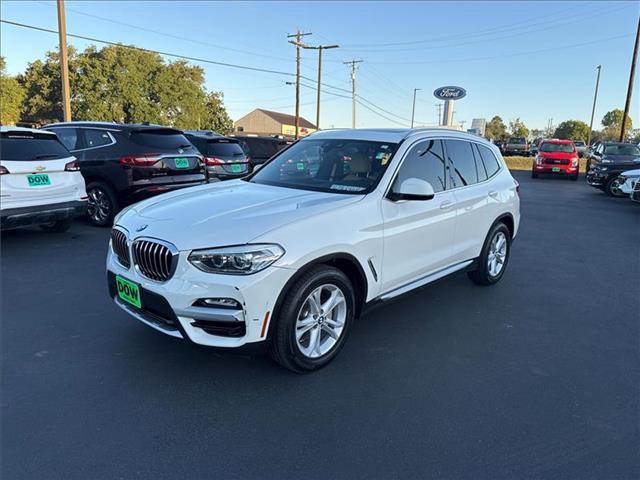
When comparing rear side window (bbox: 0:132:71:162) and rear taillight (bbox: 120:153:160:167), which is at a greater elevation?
rear side window (bbox: 0:132:71:162)

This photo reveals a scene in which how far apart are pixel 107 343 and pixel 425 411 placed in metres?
2.52

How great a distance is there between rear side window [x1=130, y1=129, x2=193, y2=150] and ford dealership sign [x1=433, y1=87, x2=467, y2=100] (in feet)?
45.8

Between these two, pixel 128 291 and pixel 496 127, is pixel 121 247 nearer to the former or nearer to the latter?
pixel 128 291

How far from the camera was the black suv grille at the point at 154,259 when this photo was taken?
303cm

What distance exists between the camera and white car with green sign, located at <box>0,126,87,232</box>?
6051 mm

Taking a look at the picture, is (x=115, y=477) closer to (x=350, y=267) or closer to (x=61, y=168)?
(x=350, y=267)

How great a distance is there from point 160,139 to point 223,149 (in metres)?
2.67

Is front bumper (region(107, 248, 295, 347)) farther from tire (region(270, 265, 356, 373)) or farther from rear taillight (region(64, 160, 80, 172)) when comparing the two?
rear taillight (region(64, 160, 80, 172))

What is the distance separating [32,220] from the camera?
6312 millimetres

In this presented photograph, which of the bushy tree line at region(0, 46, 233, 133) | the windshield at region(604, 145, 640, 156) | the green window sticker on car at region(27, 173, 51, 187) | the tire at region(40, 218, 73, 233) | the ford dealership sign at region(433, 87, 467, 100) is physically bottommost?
the tire at region(40, 218, 73, 233)

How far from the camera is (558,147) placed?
2106 centimetres

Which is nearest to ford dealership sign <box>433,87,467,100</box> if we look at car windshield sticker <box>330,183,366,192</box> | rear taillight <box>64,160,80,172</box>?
rear taillight <box>64,160,80,172</box>

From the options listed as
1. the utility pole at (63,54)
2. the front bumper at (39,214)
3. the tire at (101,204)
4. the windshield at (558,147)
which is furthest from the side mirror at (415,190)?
the windshield at (558,147)

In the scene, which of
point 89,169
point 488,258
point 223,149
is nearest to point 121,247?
point 488,258
